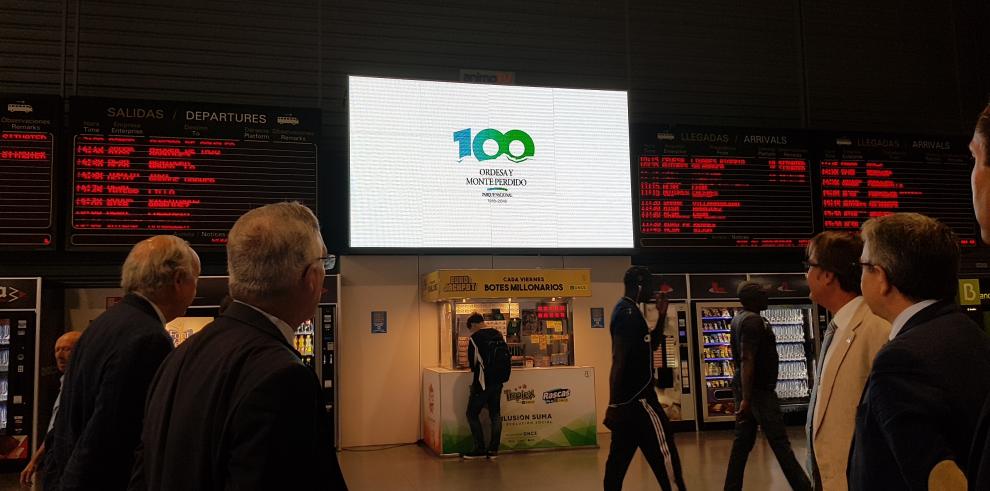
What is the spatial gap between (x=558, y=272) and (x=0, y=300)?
238 inches

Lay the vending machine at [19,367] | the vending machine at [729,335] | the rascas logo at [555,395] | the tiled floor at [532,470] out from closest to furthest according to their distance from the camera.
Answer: the tiled floor at [532,470], the vending machine at [19,367], the rascas logo at [555,395], the vending machine at [729,335]

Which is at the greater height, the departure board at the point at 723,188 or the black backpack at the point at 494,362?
the departure board at the point at 723,188

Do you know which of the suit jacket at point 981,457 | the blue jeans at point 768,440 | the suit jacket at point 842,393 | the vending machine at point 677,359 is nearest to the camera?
the suit jacket at point 981,457

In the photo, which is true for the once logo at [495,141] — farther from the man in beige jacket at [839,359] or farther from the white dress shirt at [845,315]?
the white dress shirt at [845,315]

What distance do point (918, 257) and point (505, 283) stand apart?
21.5ft

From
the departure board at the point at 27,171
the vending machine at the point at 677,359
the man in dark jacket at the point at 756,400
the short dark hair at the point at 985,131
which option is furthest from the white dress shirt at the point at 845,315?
the departure board at the point at 27,171

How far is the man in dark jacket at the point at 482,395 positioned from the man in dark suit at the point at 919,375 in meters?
5.88

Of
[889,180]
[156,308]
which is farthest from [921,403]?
[889,180]

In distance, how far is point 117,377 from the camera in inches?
89.7

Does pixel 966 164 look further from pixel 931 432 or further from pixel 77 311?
pixel 77 311

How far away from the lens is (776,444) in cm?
492

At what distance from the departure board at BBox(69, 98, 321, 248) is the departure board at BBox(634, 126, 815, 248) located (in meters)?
4.15

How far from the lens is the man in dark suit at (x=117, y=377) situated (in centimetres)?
222

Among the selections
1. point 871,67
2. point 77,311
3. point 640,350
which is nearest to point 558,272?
point 640,350
